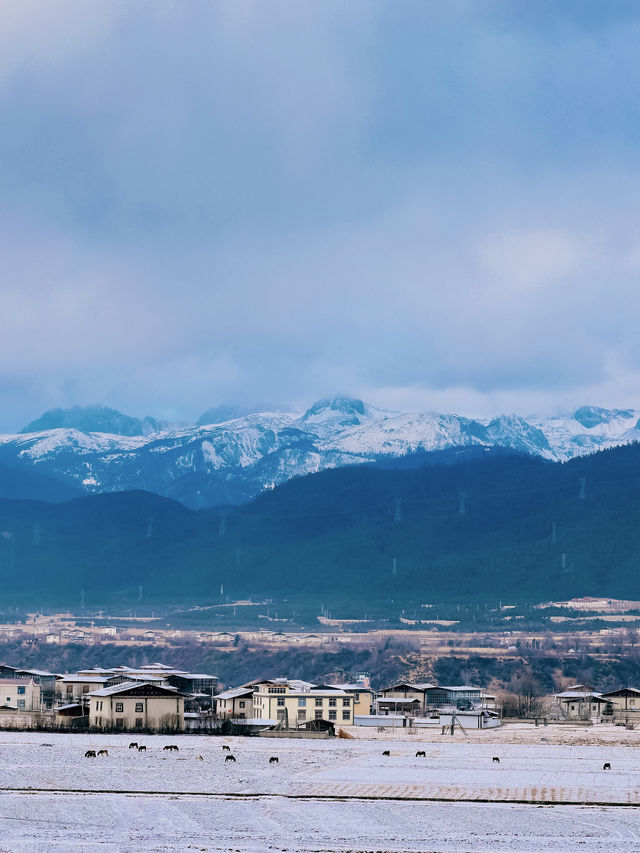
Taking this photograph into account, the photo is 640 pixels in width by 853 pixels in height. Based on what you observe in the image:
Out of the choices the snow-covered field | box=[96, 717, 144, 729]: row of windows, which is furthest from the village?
the snow-covered field

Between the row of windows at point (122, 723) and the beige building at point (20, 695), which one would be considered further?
the beige building at point (20, 695)

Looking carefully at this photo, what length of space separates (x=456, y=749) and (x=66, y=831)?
50.6 meters

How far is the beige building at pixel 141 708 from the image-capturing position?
114 m

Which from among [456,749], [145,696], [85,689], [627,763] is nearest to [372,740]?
[456,749]

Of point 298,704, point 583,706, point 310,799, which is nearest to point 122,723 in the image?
point 298,704

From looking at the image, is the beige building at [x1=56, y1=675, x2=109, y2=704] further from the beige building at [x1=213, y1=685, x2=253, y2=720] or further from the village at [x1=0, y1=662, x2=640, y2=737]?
the beige building at [x1=213, y1=685, x2=253, y2=720]

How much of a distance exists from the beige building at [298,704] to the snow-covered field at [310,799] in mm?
27558

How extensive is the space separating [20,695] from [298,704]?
27.5 m

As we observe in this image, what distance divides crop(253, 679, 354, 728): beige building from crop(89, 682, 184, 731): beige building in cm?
1614

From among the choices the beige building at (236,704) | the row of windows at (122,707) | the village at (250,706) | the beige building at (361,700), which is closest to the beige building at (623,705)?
the village at (250,706)

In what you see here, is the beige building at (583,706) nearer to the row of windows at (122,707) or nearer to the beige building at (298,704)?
the beige building at (298,704)

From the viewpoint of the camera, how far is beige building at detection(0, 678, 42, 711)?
5320 inches

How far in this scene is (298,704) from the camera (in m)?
132

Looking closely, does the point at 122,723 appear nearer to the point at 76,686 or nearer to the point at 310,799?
the point at 76,686
